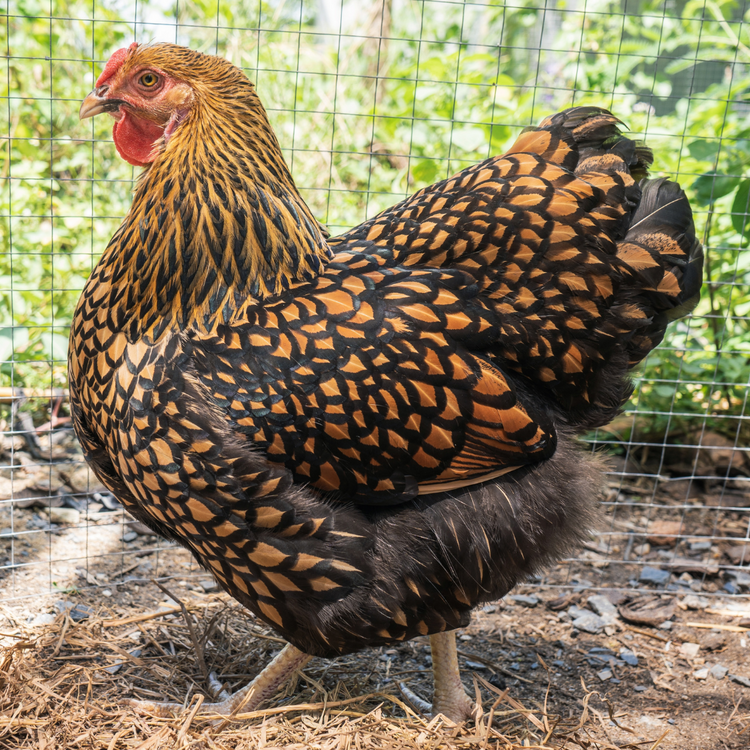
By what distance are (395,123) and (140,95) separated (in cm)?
280

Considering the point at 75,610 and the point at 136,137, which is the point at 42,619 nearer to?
the point at 75,610

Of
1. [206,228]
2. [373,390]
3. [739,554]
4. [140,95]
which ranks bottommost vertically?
[739,554]

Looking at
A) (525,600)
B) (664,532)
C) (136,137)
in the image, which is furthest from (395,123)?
(525,600)

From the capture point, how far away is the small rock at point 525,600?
10.1 ft

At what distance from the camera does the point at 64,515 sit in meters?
3.29

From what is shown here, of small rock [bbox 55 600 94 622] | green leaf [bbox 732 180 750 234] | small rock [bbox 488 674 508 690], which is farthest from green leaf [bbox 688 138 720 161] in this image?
small rock [bbox 55 600 94 622]

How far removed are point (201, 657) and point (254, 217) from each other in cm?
155

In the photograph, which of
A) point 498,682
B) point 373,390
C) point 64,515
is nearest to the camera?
point 373,390

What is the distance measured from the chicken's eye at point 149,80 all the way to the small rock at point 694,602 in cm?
287

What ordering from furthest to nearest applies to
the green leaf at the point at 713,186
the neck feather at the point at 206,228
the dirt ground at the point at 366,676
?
1. the green leaf at the point at 713,186
2. the dirt ground at the point at 366,676
3. the neck feather at the point at 206,228

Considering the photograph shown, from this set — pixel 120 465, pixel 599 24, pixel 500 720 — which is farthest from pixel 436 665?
pixel 599 24

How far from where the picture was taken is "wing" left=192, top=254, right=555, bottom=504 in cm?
184

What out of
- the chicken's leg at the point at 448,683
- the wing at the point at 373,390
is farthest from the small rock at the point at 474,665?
the wing at the point at 373,390

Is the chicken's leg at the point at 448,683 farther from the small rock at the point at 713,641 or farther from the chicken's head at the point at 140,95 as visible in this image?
the chicken's head at the point at 140,95
